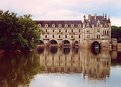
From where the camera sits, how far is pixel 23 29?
6175 centimetres

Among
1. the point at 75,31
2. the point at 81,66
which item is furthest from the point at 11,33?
the point at 75,31

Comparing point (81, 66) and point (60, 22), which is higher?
point (60, 22)

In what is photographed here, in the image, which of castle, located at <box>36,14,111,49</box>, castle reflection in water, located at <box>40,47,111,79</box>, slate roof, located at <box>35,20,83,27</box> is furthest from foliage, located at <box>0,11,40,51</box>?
slate roof, located at <box>35,20,83,27</box>

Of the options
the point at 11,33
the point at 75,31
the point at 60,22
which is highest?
the point at 60,22

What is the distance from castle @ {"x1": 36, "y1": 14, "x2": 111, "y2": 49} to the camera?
91.9 m

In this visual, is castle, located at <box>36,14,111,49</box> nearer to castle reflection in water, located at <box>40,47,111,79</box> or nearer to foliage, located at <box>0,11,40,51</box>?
foliage, located at <box>0,11,40,51</box>

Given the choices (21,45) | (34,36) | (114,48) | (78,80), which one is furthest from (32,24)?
(78,80)

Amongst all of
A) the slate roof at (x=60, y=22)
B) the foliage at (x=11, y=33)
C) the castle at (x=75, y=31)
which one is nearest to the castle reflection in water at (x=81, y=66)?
the foliage at (x=11, y=33)

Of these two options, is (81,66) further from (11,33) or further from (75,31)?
(75,31)

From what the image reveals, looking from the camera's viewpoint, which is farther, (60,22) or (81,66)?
(60,22)

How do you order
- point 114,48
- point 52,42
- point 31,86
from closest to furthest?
point 31,86
point 114,48
point 52,42

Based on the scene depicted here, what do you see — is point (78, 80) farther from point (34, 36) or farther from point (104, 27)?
point (104, 27)

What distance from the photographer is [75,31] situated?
99500 millimetres

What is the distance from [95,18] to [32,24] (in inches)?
1122
